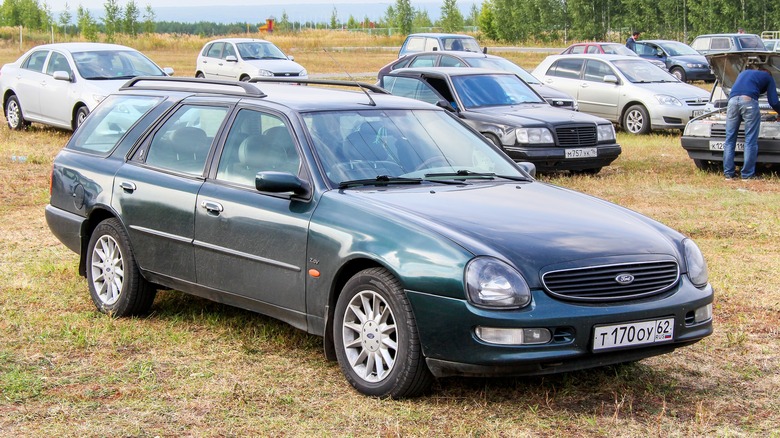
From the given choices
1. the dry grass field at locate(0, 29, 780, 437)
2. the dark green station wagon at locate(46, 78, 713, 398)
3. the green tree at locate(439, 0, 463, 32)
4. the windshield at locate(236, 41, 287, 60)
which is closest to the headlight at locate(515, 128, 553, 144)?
the dry grass field at locate(0, 29, 780, 437)

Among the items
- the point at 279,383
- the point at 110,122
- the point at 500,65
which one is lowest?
Answer: the point at 279,383

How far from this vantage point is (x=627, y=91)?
20188mm

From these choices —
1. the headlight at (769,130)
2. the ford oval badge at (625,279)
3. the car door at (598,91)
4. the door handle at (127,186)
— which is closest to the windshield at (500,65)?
the car door at (598,91)

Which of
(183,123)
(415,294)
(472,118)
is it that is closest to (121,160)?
(183,123)

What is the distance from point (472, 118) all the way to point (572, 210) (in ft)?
28.5

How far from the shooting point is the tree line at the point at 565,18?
179 feet

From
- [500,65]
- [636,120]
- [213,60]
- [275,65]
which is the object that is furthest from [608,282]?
[213,60]

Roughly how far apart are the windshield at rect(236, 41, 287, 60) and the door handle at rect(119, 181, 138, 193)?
21736 mm

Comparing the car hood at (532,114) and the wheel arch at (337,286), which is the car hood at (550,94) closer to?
the car hood at (532,114)

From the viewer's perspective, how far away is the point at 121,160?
23.2 feet

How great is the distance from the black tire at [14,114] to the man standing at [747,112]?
481 inches

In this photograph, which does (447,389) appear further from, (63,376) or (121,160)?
(121,160)

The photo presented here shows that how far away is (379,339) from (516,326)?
772 millimetres

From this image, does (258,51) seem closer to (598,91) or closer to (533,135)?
(598,91)
